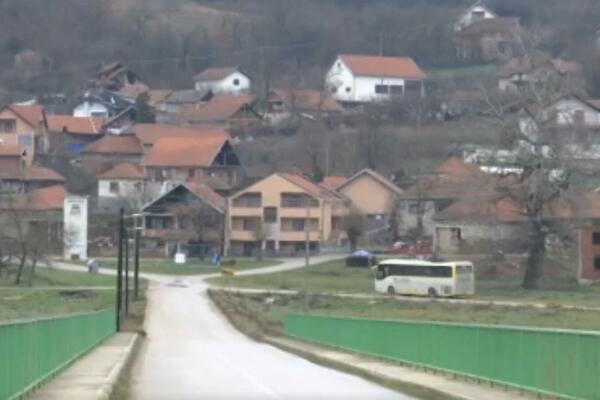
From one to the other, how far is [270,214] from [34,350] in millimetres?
77310

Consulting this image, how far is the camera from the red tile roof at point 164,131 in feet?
403

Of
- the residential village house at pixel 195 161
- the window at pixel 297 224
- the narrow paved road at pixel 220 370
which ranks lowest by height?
the narrow paved road at pixel 220 370

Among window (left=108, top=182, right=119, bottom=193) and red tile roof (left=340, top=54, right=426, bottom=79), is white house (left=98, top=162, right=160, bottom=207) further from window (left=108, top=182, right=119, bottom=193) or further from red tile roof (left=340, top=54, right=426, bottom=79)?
red tile roof (left=340, top=54, right=426, bottom=79)

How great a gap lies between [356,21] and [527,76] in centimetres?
9219

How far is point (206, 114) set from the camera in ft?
457

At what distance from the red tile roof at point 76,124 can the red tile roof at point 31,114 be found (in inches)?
181

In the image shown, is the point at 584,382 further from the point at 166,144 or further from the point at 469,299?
the point at 166,144

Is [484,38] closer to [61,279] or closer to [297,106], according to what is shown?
[297,106]

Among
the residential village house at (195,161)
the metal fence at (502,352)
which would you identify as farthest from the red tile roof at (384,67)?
the metal fence at (502,352)

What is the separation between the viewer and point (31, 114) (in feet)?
405

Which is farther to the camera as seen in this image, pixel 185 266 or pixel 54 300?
pixel 185 266

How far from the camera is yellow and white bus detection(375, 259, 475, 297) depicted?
71.7 metres

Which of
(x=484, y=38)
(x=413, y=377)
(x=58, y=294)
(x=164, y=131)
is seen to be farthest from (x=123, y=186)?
(x=413, y=377)

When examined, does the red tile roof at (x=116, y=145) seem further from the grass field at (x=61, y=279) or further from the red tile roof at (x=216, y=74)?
the grass field at (x=61, y=279)
